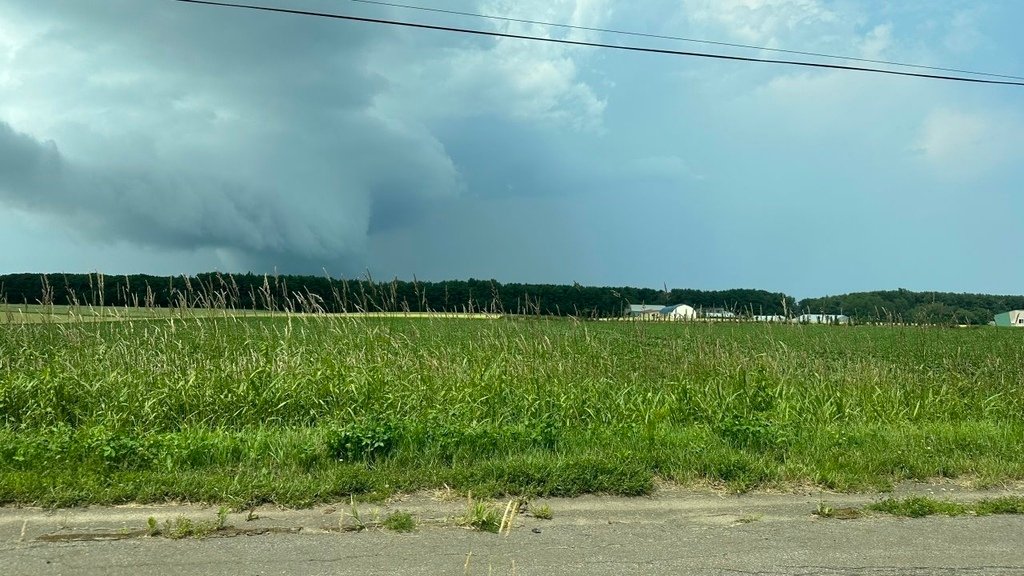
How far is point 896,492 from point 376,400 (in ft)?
17.1

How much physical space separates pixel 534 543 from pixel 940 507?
9.79 feet

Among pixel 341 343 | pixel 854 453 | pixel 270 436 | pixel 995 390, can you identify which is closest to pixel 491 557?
pixel 270 436

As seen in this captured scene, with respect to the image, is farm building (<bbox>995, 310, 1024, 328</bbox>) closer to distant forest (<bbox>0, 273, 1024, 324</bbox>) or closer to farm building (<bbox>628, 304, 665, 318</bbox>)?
distant forest (<bbox>0, 273, 1024, 324</bbox>)

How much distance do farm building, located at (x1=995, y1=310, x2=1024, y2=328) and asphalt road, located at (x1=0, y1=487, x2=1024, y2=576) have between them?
38.9 m

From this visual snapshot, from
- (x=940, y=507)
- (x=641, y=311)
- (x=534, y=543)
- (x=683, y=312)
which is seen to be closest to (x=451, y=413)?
(x=534, y=543)

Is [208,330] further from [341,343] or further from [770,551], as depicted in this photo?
[770,551]

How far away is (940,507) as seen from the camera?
16.5 ft

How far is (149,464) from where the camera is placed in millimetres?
5699

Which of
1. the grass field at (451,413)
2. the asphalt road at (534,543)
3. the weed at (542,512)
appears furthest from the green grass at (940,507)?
the weed at (542,512)

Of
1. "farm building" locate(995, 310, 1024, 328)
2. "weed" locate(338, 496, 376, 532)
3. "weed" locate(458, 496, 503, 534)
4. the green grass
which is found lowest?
"weed" locate(338, 496, 376, 532)

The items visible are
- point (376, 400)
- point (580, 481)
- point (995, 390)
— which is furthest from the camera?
point (995, 390)

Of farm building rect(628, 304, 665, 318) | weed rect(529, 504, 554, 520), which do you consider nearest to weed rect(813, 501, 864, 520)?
weed rect(529, 504, 554, 520)

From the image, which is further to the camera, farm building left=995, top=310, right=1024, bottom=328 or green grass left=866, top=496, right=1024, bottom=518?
farm building left=995, top=310, right=1024, bottom=328

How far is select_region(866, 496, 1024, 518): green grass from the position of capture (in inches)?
196
